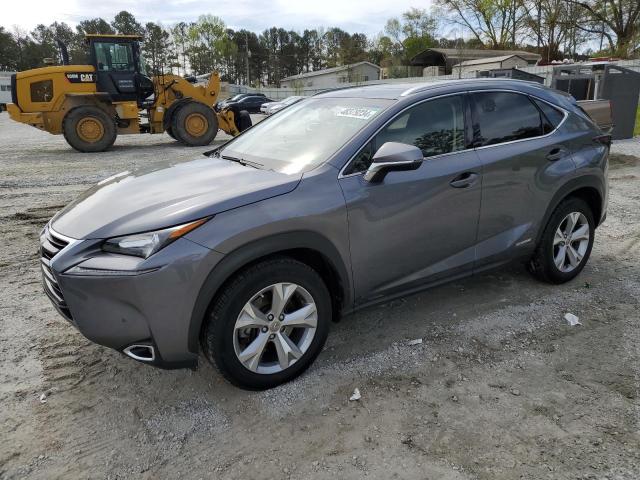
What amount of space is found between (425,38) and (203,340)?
73.3 m

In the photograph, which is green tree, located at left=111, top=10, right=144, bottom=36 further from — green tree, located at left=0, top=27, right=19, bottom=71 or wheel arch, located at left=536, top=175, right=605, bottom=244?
wheel arch, located at left=536, top=175, right=605, bottom=244

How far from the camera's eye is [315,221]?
2729mm

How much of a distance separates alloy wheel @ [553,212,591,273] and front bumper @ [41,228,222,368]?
2962 millimetres

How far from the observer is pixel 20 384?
2.93m

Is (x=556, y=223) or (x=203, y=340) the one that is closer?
(x=203, y=340)

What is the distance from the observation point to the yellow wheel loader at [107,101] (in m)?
13.0

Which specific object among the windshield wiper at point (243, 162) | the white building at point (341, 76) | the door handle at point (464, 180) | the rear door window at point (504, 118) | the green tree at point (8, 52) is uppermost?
the green tree at point (8, 52)

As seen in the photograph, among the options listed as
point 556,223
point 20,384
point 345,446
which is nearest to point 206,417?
point 345,446

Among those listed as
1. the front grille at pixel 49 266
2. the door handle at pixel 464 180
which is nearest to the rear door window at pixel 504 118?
the door handle at pixel 464 180

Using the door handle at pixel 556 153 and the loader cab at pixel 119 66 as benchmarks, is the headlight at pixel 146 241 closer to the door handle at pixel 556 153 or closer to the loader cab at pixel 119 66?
the door handle at pixel 556 153

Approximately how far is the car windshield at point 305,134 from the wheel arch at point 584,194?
1.64 metres

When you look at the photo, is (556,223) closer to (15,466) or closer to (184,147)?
(15,466)

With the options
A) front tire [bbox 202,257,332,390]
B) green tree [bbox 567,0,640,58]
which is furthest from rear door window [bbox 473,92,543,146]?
green tree [bbox 567,0,640,58]

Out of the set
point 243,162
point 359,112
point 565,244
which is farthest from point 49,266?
point 565,244
